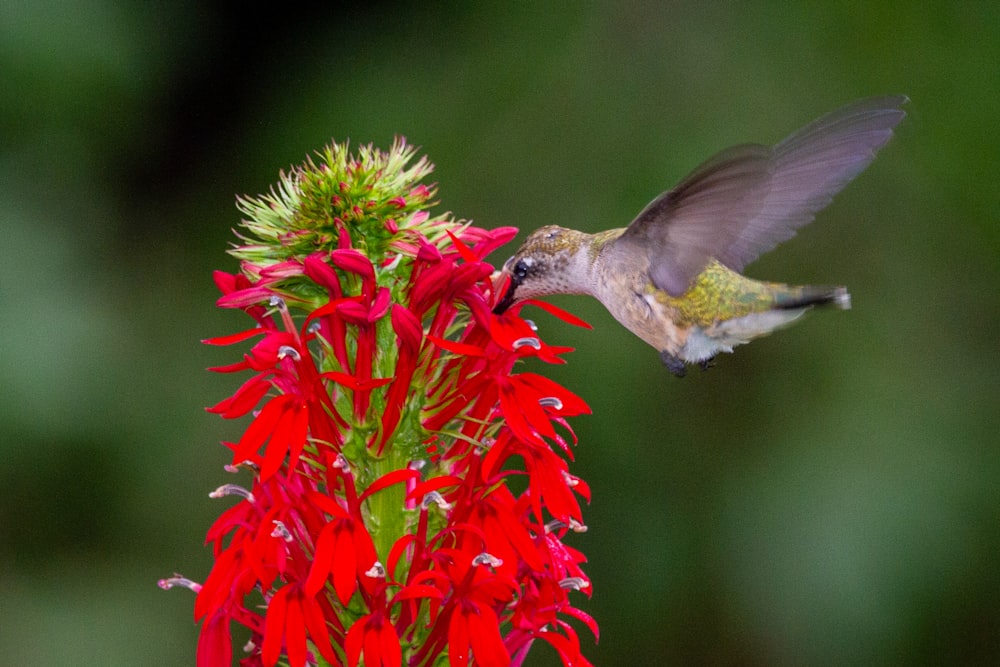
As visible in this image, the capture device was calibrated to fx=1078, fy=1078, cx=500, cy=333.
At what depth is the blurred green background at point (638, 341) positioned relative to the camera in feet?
9.78

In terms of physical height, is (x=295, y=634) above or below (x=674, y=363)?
below

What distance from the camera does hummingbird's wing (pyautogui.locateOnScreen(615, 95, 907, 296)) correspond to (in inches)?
75.2

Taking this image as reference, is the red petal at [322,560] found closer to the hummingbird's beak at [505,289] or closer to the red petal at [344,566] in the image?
the red petal at [344,566]

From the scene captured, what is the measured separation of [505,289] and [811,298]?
2.05ft

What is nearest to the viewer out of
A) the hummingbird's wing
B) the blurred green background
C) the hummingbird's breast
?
the hummingbird's wing

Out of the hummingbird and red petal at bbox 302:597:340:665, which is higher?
the hummingbird

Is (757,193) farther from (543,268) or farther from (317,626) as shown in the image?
(317,626)

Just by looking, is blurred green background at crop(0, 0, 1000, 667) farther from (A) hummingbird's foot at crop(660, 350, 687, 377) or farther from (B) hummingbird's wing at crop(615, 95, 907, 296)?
(B) hummingbird's wing at crop(615, 95, 907, 296)

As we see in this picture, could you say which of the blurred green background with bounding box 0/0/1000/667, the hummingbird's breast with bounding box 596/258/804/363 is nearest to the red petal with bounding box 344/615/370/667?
the hummingbird's breast with bounding box 596/258/804/363

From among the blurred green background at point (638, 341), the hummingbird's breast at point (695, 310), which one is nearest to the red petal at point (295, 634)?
the hummingbird's breast at point (695, 310)

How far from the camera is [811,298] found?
2.15 m

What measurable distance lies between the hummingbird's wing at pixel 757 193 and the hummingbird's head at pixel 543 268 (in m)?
0.11

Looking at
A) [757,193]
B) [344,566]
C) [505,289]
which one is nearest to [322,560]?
[344,566]

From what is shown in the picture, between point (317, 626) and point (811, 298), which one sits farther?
point (811, 298)
